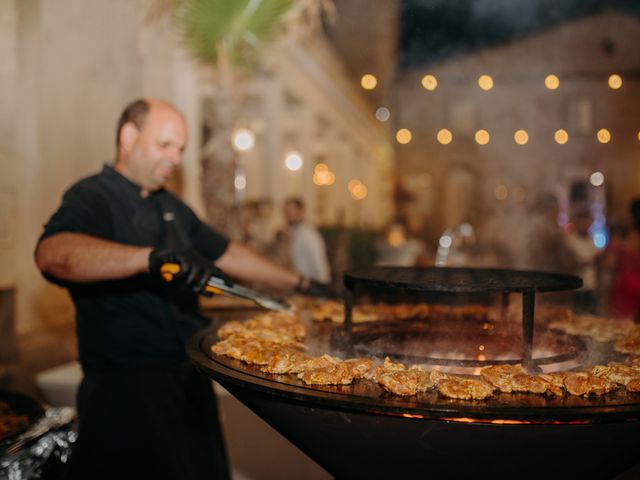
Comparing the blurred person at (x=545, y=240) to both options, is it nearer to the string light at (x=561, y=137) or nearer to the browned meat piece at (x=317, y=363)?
the string light at (x=561, y=137)

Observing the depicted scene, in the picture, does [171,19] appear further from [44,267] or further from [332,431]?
[332,431]

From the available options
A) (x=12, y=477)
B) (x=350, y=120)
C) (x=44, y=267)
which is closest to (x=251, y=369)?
(x=44, y=267)

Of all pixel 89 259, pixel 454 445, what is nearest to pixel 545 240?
pixel 89 259

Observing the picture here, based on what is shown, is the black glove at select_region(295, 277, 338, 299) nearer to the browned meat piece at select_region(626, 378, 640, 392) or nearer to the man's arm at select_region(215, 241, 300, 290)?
the man's arm at select_region(215, 241, 300, 290)

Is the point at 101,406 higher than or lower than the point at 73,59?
lower

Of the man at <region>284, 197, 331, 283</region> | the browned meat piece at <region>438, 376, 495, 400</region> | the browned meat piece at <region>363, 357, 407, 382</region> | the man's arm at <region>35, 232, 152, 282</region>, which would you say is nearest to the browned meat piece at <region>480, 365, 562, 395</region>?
the browned meat piece at <region>438, 376, 495, 400</region>

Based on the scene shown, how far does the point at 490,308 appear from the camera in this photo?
9.85 ft

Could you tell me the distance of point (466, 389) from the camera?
5.14 feet

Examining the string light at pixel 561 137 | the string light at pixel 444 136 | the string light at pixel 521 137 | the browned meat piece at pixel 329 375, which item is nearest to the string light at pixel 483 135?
the string light at pixel 521 137

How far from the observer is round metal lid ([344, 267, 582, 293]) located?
6.38 ft

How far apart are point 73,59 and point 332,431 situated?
5848mm

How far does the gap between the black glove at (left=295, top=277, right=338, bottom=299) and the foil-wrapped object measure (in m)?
1.22

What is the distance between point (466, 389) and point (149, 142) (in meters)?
1.81

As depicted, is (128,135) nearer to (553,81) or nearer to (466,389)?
(466,389)
